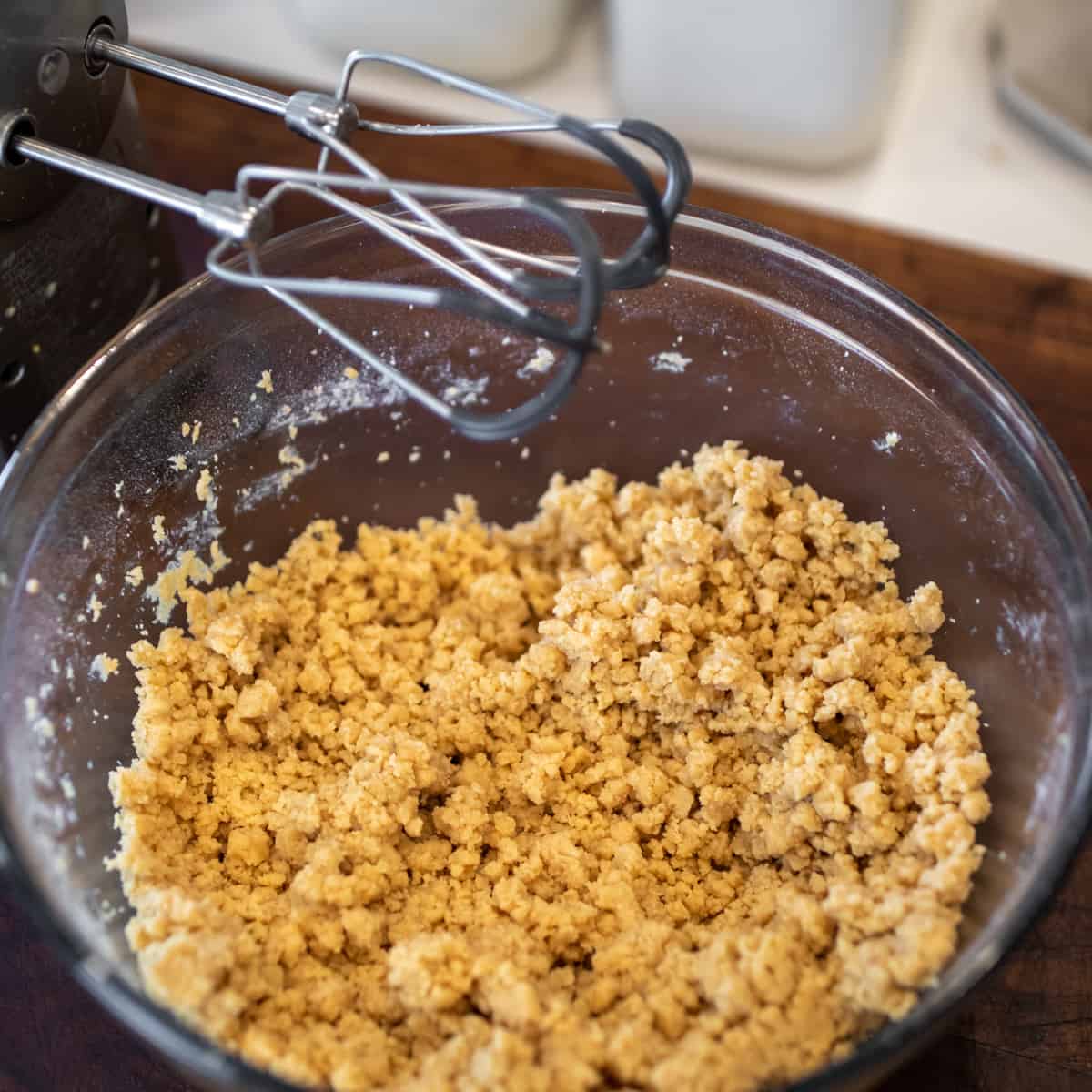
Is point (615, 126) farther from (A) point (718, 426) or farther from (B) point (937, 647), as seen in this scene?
(B) point (937, 647)

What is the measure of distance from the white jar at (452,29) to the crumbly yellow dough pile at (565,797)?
1.83 feet

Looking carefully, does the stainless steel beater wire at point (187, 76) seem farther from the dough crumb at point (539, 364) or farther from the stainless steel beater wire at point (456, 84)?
the dough crumb at point (539, 364)

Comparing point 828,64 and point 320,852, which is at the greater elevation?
point 828,64

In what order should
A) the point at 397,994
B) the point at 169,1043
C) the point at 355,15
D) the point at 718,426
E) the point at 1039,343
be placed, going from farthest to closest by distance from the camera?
the point at 355,15 < the point at 1039,343 < the point at 718,426 < the point at 397,994 < the point at 169,1043

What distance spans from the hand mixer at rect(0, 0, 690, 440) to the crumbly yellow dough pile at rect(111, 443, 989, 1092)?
207mm

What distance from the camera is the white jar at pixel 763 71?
115cm

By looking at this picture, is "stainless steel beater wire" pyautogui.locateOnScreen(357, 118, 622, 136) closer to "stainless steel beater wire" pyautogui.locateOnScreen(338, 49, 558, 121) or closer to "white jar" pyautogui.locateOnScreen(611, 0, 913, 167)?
"stainless steel beater wire" pyautogui.locateOnScreen(338, 49, 558, 121)

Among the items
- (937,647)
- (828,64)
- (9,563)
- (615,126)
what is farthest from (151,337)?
(828,64)

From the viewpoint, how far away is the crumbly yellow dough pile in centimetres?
69

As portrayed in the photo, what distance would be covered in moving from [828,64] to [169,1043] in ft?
3.25

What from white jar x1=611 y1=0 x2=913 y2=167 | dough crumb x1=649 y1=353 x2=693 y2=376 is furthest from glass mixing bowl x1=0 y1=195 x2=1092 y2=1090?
white jar x1=611 y1=0 x2=913 y2=167

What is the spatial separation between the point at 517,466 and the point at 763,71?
0.48m

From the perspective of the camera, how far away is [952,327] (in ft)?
3.77

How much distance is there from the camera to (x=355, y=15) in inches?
50.6
